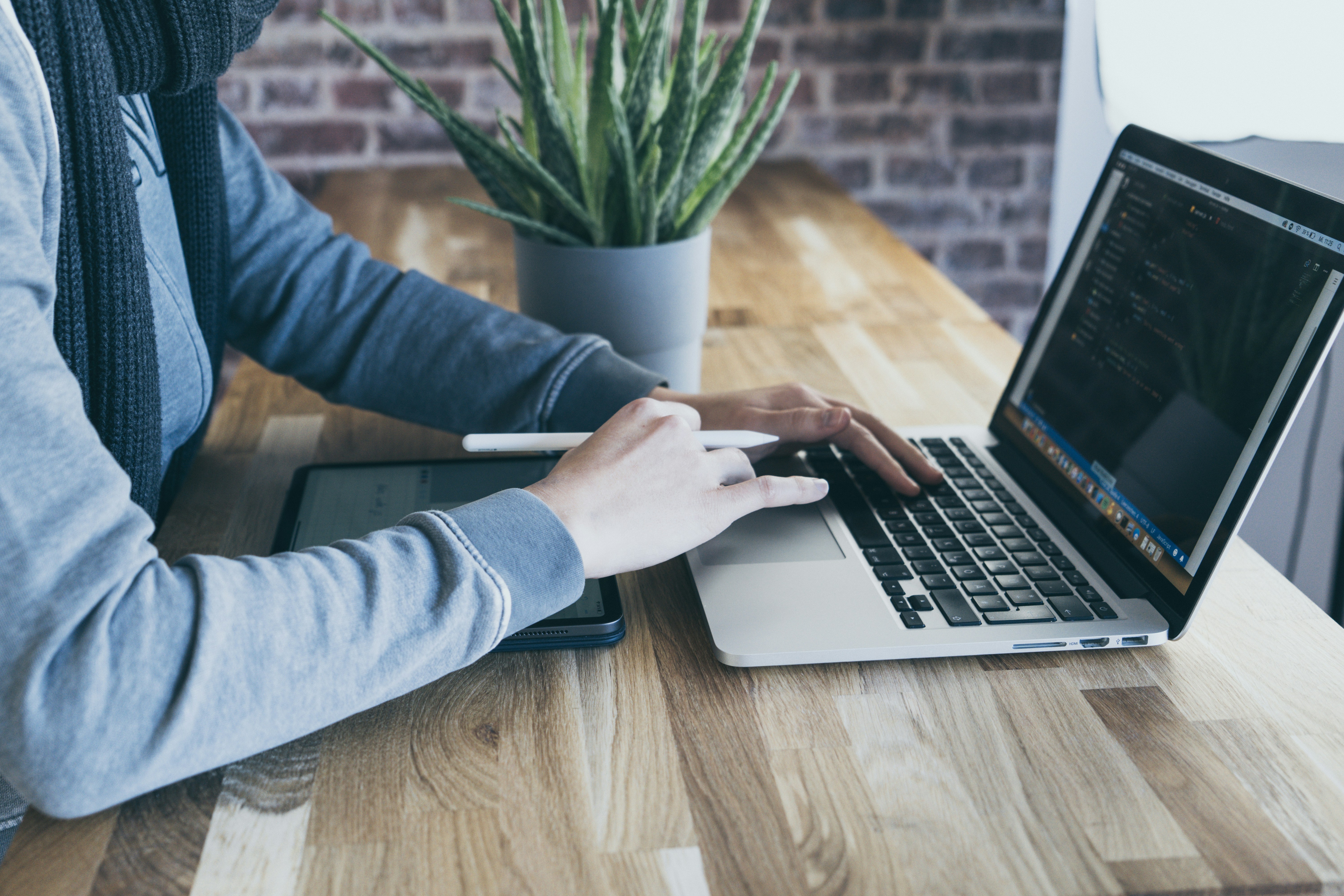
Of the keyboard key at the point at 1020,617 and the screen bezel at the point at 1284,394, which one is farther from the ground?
the screen bezel at the point at 1284,394

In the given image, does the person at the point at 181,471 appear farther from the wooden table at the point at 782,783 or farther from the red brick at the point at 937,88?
the red brick at the point at 937,88

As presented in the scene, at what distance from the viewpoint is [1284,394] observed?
0.57 metres

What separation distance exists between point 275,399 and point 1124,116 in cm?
145

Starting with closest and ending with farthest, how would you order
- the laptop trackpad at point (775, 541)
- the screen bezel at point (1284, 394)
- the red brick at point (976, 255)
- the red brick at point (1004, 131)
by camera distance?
the screen bezel at point (1284, 394) < the laptop trackpad at point (775, 541) < the red brick at point (1004, 131) < the red brick at point (976, 255)

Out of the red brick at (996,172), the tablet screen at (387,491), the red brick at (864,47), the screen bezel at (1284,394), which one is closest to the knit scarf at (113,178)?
the tablet screen at (387,491)

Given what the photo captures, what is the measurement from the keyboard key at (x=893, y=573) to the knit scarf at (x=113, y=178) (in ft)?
1.41

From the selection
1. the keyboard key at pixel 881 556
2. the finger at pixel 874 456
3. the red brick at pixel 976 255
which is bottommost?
the red brick at pixel 976 255

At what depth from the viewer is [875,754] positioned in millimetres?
526

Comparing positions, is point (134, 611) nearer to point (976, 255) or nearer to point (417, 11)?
point (417, 11)

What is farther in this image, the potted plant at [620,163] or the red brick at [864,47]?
the red brick at [864,47]

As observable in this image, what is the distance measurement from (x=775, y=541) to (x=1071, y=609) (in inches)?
7.5

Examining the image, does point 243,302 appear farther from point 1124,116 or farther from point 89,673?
point 1124,116

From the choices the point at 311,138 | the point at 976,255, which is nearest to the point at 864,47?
the point at 976,255

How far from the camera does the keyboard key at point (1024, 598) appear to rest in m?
0.62
